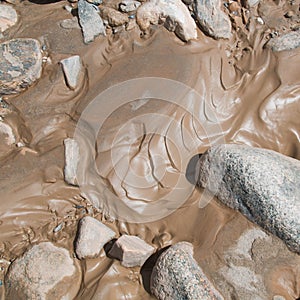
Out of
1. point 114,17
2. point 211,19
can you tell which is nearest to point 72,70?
point 114,17

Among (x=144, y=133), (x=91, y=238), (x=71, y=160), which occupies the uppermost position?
(x=144, y=133)

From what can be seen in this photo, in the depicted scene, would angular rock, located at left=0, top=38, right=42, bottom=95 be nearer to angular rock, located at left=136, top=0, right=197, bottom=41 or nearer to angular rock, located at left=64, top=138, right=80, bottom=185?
angular rock, located at left=64, top=138, right=80, bottom=185

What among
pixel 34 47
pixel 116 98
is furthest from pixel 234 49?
pixel 34 47

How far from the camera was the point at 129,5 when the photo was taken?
14.4ft

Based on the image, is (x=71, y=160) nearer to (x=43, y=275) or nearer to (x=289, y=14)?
(x=43, y=275)

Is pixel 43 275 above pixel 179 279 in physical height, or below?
below

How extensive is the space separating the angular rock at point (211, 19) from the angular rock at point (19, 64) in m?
1.83

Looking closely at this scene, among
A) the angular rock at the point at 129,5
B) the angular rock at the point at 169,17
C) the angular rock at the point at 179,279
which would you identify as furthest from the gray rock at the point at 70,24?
the angular rock at the point at 179,279

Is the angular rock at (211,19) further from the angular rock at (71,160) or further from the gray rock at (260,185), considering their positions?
the angular rock at (71,160)

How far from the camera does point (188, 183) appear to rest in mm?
3727

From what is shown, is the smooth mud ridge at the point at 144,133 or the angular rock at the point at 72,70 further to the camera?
the angular rock at the point at 72,70

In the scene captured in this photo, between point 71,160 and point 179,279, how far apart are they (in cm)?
153

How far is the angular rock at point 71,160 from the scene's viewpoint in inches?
148

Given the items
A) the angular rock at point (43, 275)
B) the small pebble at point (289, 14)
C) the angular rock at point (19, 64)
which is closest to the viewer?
the angular rock at point (43, 275)
